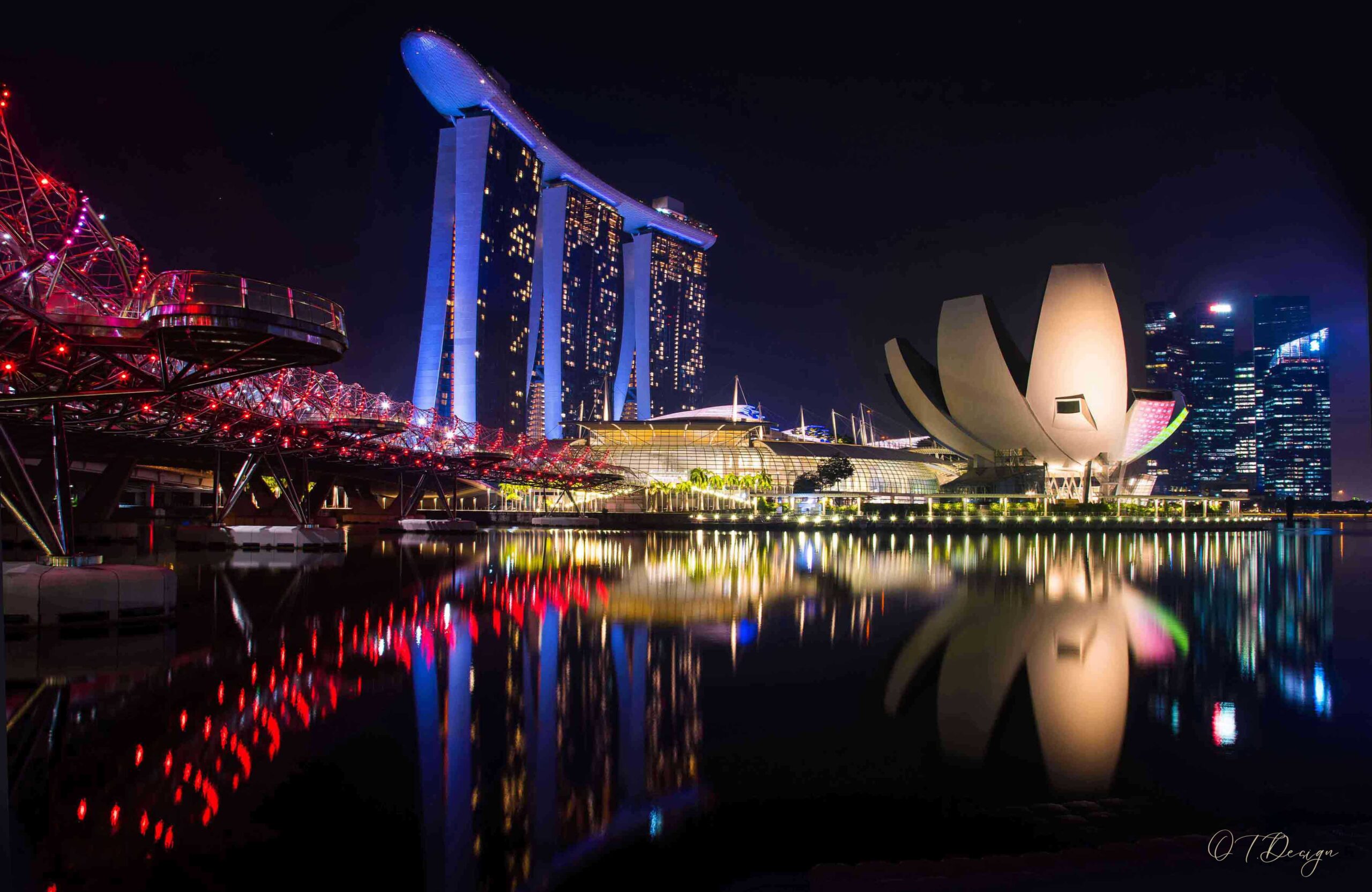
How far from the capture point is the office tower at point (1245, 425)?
506 feet

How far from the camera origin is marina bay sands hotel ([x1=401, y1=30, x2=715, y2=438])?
73625 mm

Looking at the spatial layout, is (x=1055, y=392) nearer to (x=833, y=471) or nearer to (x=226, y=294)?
(x=833, y=471)

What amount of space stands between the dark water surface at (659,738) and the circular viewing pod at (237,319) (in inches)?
118

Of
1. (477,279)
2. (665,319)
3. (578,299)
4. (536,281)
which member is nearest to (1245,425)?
(665,319)

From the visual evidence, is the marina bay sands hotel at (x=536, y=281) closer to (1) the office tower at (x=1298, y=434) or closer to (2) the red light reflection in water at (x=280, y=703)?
(2) the red light reflection in water at (x=280, y=703)

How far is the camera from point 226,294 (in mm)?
8336

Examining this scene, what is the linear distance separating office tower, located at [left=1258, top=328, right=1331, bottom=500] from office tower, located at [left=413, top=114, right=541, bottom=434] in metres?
122

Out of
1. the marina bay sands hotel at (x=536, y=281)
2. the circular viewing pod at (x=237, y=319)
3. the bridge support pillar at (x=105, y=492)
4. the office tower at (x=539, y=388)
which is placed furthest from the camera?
the office tower at (x=539, y=388)

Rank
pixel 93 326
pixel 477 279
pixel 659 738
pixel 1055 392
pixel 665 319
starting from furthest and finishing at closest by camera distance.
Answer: pixel 665 319, pixel 477 279, pixel 1055 392, pixel 93 326, pixel 659 738

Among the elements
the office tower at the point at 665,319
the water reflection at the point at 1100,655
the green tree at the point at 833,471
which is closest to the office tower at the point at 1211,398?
the office tower at the point at 665,319

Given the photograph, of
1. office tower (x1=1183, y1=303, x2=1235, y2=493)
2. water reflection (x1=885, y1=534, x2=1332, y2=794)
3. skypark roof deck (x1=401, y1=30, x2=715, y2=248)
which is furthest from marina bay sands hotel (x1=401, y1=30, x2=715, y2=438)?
office tower (x1=1183, y1=303, x2=1235, y2=493)

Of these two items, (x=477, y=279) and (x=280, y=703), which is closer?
(x=280, y=703)

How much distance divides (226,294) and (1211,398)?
626 ft

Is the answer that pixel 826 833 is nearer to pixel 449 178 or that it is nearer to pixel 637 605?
pixel 637 605
